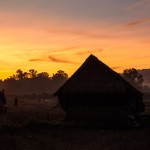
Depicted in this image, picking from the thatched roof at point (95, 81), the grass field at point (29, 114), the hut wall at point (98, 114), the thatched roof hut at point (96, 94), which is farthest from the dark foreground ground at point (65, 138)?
the grass field at point (29, 114)

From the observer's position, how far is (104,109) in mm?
30844

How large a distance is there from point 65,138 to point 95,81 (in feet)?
31.6

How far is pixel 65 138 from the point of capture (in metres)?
21.9

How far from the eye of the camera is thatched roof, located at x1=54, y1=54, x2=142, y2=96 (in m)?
29.7

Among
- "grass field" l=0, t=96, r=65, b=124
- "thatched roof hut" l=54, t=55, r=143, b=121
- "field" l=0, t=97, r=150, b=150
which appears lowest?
"field" l=0, t=97, r=150, b=150

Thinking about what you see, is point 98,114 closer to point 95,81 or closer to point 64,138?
point 95,81

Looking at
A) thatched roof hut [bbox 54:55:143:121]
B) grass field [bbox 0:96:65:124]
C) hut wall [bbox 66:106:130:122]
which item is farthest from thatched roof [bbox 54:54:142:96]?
grass field [bbox 0:96:65:124]

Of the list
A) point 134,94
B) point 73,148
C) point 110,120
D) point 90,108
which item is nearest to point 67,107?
point 90,108

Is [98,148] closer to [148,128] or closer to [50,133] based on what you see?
[50,133]

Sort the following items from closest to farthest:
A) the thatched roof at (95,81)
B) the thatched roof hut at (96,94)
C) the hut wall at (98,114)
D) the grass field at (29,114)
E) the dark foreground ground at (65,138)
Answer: the dark foreground ground at (65,138)
the thatched roof at (95,81)
the thatched roof hut at (96,94)
the hut wall at (98,114)
the grass field at (29,114)

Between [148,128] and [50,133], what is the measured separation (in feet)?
28.2

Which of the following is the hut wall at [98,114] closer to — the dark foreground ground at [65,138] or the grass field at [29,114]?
the grass field at [29,114]

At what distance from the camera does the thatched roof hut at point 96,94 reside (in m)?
30.0

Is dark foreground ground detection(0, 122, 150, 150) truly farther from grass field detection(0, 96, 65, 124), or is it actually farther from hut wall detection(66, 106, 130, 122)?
grass field detection(0, 96, 65, 124)
